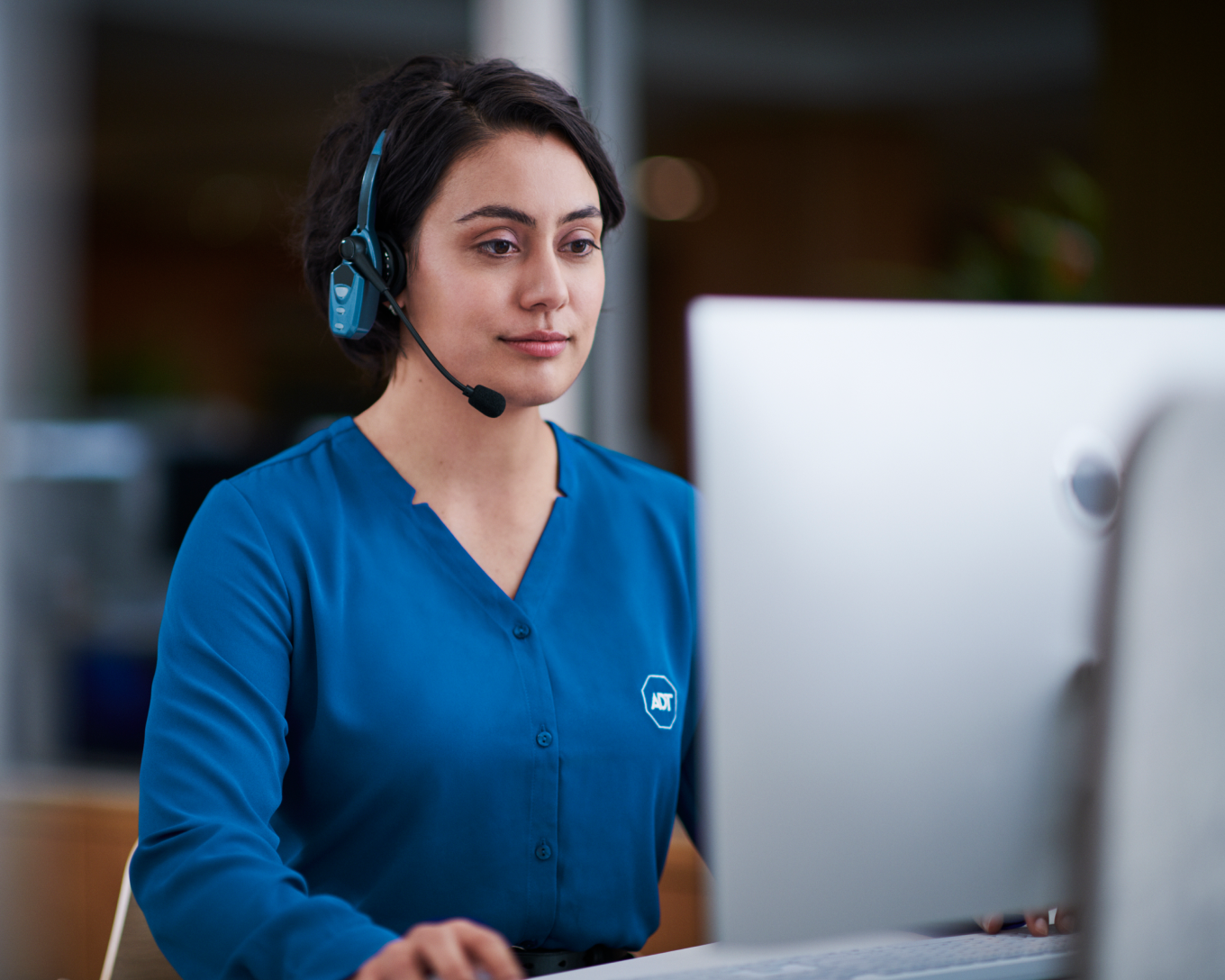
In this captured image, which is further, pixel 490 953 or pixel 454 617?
pixel 454 617

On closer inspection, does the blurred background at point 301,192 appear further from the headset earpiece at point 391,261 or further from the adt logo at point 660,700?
the adt logo at point 660,700

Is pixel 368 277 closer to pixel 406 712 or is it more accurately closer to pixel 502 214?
pixel 502 214

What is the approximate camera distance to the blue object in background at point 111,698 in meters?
3.33

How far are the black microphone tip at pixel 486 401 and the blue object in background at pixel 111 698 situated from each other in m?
2.47

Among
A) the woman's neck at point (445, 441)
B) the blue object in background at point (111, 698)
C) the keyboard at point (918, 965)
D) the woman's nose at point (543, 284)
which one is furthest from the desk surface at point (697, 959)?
the blue object in background at point (111, 698)

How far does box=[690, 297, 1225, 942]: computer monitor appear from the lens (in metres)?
0.62

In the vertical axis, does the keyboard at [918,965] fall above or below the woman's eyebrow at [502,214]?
below

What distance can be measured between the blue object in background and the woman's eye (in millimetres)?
2515

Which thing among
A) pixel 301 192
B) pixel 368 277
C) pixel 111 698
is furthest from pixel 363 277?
pixel 111 698

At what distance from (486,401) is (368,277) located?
0.55ft

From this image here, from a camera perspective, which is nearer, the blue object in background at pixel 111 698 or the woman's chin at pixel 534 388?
the woman's chin at pixel 534 388

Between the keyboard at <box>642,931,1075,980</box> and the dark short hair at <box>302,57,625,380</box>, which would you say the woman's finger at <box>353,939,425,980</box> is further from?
the dark short hair at <box>302,57,625,380</box>

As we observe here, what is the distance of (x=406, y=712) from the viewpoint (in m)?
1.05

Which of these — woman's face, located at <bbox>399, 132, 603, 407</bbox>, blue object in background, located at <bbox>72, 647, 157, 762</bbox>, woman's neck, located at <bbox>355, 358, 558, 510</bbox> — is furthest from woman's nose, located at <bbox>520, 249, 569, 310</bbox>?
blue object in background, located at <bbox>72, 647, 157, 762</bbox>
